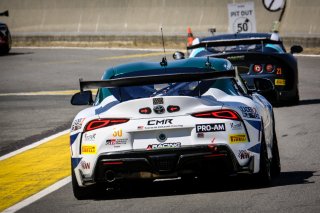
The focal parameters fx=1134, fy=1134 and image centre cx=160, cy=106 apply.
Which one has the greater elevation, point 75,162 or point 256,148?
point 256,148

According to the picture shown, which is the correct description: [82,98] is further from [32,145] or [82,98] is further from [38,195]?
[32,145]

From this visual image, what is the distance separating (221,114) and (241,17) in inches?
862

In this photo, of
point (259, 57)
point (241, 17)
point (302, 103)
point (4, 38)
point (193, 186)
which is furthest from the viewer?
point (4, 38)

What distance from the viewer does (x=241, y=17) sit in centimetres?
3136

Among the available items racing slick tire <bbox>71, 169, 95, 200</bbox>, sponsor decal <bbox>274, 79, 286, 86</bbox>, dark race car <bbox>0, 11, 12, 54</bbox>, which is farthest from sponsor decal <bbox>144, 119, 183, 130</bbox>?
dark race car <bbox>0, 11, 12, 54</bbox>

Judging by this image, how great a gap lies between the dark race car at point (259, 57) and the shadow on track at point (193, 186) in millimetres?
7564

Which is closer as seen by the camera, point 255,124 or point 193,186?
point 255,124

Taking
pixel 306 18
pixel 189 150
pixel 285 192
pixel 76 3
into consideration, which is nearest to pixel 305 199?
pixel 285 192

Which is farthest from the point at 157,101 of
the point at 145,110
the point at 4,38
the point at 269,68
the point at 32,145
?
the point at 4,38

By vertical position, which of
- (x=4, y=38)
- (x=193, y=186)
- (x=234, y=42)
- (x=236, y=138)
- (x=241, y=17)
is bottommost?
(x=4, y=38)

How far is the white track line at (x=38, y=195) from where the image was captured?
10042 mm

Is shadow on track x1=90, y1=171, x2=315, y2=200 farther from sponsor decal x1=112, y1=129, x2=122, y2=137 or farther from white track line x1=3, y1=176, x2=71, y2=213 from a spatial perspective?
white track line x1=3, y1=176, x2=71, y2=213

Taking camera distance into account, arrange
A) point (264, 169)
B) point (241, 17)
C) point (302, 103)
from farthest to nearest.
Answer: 1. point (241, 17)
2. point (302, 103)
3. point (264, 169)

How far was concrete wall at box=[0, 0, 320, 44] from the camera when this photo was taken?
3412 centimetres
